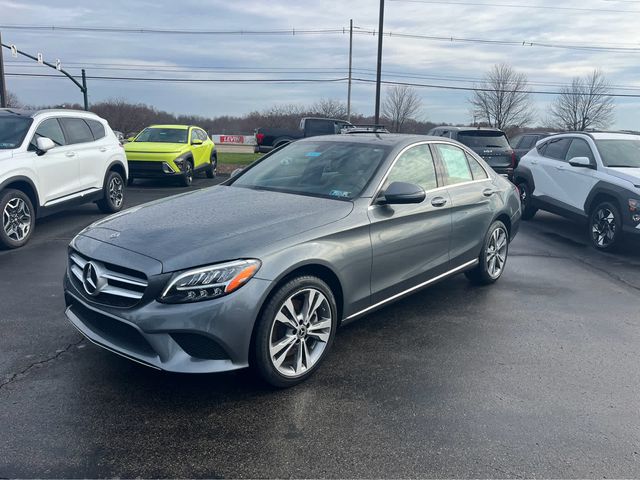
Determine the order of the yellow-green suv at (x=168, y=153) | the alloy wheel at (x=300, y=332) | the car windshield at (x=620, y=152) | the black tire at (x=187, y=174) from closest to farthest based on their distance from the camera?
1. the alloy wheel at (x=300, y=332)
2. the car windshield at (x=620, y=152)
3. the yellow-green suv at (x=168, y=153)
4. the black tire at (x=187, y=174)

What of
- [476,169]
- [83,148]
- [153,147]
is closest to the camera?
[476,169]

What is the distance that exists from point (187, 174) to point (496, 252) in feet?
34.8

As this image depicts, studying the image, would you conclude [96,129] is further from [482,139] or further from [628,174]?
[482,139]

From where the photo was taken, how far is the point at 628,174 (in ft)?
25.4

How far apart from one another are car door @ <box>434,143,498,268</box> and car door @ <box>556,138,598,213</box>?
11.9 ft

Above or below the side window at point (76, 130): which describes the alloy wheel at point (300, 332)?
below

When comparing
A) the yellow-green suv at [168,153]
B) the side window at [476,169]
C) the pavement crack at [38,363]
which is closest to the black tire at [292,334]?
the pavement crack at [38,363]

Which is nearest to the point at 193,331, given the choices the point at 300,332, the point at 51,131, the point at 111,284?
the point at 111,284

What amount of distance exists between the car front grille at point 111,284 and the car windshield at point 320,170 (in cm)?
161

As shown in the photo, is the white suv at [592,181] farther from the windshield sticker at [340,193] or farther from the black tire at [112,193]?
the black tire at [112,193]

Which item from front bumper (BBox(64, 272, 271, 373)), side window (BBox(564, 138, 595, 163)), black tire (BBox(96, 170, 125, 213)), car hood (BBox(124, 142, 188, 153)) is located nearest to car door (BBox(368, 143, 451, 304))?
front bumper (BBox(64, 272, 271, 373))

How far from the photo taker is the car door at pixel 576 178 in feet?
27.7

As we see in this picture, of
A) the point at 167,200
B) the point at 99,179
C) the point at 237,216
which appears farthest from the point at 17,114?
the point at 237,216

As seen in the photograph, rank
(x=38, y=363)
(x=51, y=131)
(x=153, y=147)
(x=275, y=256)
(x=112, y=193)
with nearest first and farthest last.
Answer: (x=275, y=256)
(x=38, y=363)
(x=51, y=131)
(x=112, y=193)
(x=153, y=147)
